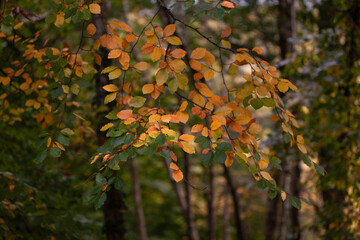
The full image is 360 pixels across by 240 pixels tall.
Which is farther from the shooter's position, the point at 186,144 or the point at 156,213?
the point at 156,213

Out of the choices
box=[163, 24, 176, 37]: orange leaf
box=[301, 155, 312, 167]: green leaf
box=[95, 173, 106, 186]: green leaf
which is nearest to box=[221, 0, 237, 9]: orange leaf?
box=[163, 24, 176, 37]: orange leaf

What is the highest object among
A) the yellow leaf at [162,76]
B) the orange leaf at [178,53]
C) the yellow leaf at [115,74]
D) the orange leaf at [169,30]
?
the orange leaf at [169,30]

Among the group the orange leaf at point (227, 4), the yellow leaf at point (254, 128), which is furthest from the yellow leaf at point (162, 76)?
the yellow leaf at point (254, 128)

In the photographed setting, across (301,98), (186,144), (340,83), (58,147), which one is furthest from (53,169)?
(340,83)

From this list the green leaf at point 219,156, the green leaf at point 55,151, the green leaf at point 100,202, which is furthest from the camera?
the green leaf at point 55,151

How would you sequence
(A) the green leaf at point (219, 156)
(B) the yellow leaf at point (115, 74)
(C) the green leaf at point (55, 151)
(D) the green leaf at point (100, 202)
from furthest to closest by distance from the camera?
(B) the yellow leaf at point (115, 74), (C) the green leaf at point (55, 151), (D) the green leaf at point (100, 202), (A) the green leaf at point (219, 156)

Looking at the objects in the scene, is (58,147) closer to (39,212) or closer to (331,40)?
(39,212)

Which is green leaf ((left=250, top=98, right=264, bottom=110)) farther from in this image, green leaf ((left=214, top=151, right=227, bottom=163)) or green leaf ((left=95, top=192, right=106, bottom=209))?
green leaf ((left=95, top=192, right=106, bottom=209))

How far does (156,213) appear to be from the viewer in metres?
10.8

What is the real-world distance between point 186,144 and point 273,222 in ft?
19.9

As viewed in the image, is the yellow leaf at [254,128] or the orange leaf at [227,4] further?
the yellow leaf at [254,128]

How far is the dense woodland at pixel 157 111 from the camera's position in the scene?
154cm

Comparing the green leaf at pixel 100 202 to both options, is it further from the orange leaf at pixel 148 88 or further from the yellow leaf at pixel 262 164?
the yellow leaf at pixel 262 164

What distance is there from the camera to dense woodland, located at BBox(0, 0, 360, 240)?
1540mm
